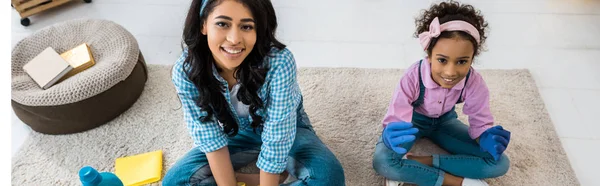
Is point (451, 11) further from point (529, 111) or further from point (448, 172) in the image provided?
point (529, 111)

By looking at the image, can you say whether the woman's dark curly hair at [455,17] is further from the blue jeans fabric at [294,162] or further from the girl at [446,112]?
the blue jeans fabric at [294,162]

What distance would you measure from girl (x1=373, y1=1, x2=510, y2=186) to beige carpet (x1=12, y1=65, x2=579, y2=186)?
93 millimetres

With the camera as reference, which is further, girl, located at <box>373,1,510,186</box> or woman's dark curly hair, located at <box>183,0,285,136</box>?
girl, located at <box>373,1,510,186</box>

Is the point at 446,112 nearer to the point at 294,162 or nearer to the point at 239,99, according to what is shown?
the point at 294,162

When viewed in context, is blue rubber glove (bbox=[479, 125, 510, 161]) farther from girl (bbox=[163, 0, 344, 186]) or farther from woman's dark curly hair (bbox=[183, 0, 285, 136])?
woman's dark curly hair (bbox=[183, 0, 285, 136])

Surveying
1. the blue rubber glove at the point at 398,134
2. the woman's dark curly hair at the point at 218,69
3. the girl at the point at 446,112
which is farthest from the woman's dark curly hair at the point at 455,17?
the woman's dark curly hair at the point at 218,69

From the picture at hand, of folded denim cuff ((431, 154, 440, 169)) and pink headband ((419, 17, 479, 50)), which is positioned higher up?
pink headband ((419, 17, 479, 50))

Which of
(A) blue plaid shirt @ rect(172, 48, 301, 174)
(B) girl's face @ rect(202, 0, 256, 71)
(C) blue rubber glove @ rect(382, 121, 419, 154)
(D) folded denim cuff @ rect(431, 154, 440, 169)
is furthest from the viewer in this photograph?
(D) folded denim cuff @ rect(431, 154, 440, 169)

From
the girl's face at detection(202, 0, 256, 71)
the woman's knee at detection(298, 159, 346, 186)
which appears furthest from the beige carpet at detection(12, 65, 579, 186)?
the girl's face at detection(202, 0, 256, 71)

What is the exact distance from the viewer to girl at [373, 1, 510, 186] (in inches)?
42.1

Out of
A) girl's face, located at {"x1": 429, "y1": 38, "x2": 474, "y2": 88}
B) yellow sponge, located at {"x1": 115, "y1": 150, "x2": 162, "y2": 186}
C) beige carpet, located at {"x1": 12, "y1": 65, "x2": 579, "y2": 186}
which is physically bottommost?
yellow sponge, located at {"x1": 115, "y1": 150, "x2": 162, "y2": 186}

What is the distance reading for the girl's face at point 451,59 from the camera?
1.05 metres

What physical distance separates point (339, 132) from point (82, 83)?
761mm

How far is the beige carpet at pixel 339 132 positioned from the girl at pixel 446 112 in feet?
0.31
